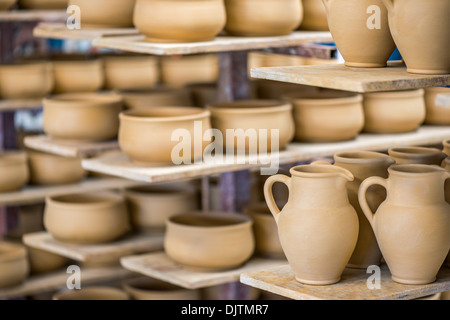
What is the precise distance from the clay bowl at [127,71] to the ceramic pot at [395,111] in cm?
114

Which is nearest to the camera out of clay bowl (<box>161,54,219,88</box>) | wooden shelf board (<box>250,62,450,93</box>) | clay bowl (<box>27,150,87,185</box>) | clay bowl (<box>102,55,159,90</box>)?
wooden shelf board (<box>250,62,450,93</box>)

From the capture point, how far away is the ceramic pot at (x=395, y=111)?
10.6 ft

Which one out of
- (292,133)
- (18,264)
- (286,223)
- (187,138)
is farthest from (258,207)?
(286,223)

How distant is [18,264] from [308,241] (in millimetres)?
1787

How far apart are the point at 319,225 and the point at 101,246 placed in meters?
1.40

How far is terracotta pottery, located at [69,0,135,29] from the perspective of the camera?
3.15m

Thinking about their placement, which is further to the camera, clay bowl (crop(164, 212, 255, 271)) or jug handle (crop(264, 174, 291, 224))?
clay bowl (crop(164, 212, 255, 271))

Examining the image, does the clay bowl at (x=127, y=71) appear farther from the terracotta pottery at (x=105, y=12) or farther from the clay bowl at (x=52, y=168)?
the terracotta pottery at (x=105, y=12)

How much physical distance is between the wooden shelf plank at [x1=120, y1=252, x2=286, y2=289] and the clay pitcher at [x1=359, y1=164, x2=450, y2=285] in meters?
0.94

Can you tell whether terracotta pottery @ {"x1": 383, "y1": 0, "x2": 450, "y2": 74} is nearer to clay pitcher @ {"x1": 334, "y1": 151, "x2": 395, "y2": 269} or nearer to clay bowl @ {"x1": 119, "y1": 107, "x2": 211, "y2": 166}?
clay pitcher @ {"x1": 334, "y1": 151, "x2": 395, "y2": 269}

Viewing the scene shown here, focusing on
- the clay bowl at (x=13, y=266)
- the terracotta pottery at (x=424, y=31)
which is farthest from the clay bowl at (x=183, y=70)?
the terracotta pottery at (x=424, y=31)

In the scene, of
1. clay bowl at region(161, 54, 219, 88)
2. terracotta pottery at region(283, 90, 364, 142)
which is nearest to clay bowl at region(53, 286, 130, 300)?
terracotta pottery at region(283, 90, 364, 142)

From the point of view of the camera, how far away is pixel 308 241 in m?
2.08

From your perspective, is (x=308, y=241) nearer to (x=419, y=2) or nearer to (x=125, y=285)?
(x=419, y=2)
